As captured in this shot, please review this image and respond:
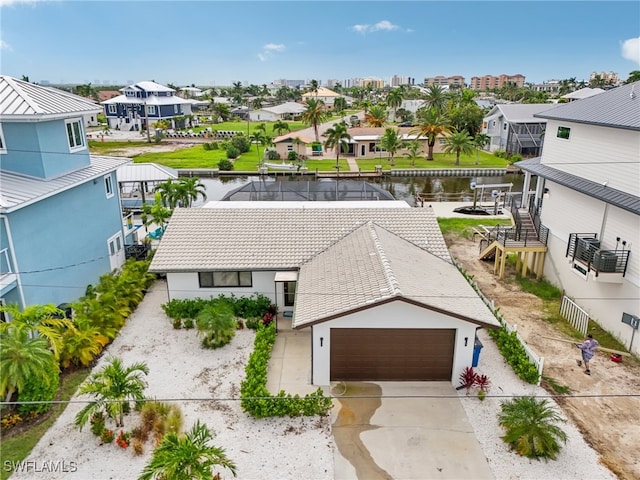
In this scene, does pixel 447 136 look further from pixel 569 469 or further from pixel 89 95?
pixel 89 95

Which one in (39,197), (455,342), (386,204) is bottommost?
(455,342)

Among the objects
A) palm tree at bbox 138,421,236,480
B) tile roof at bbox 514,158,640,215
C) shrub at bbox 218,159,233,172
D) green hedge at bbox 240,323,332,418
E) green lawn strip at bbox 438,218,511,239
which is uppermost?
tile roof at bbox 514,158,640,215

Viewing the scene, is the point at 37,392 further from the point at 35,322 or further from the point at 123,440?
the point at 123,440

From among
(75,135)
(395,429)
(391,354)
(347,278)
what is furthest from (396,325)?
(75,135)

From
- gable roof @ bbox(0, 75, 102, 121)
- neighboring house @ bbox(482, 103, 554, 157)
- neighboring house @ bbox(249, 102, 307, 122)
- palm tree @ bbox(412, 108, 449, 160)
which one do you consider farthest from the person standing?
neighboring house @ bbox(249, 102, 307, 122)

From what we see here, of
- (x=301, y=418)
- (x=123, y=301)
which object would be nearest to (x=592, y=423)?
(x=301, y=418)

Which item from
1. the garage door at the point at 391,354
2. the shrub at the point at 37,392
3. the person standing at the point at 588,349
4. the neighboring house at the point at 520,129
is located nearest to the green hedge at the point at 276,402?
the garage door at the point at 391,354

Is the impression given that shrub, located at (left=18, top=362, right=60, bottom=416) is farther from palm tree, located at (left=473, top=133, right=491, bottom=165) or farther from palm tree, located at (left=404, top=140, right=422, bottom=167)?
palm tree, located at (left=473, top=133, right=491, bottom=165)
